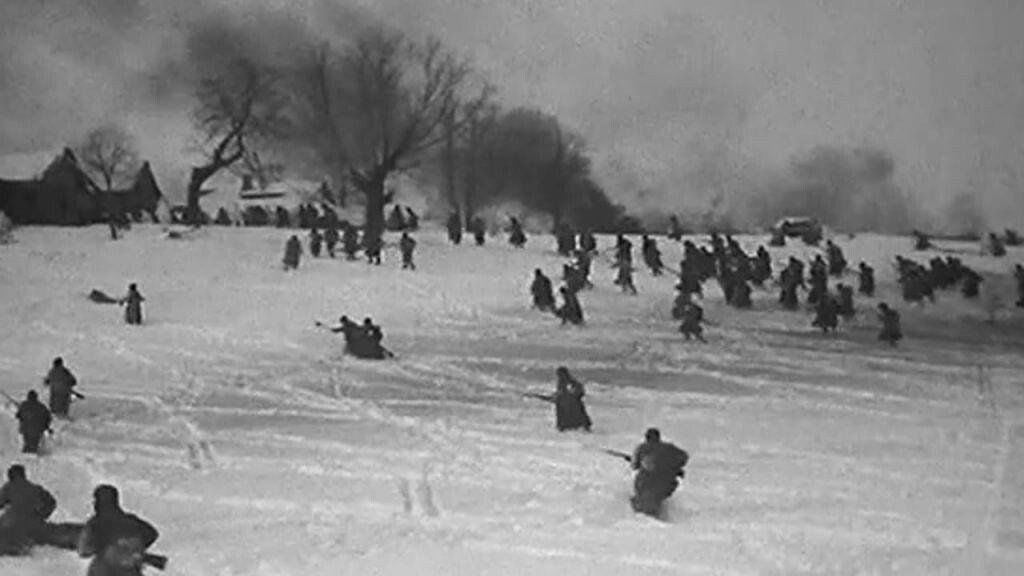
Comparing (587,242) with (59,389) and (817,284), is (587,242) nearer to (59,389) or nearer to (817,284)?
(817,284)

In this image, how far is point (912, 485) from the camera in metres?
8.38

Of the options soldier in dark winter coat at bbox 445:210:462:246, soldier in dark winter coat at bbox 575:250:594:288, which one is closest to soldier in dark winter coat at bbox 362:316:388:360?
soldier in dark winter coat at bbox 575:250:594:288

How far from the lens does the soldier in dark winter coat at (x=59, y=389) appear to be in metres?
10.7

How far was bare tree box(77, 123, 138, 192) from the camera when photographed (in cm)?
2575

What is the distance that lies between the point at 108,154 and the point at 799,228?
48.1ft

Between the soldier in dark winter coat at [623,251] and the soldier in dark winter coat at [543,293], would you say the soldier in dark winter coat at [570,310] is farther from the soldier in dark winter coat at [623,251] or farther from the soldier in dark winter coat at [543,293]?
the soldier in dark winter coat at [623,251]

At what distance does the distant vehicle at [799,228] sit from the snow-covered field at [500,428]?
2.80 m

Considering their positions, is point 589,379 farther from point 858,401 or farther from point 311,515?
point 311,515

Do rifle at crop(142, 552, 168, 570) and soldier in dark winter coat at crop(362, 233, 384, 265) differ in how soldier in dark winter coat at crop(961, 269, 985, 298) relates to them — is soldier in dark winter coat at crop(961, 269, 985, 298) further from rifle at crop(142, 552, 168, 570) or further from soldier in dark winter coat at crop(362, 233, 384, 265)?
rifle at crop(142, 552, 168, 570)

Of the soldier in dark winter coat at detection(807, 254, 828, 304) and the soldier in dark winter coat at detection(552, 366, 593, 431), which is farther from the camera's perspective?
the soldier in dark winter coat at detection(807, 254, 828, 304)

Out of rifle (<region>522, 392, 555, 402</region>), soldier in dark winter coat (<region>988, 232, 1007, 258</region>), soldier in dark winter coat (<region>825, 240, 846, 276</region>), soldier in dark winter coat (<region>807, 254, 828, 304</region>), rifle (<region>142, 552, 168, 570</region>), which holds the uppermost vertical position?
soldier in dark winter coat (<region>988, 232, 1007, 258</region>)

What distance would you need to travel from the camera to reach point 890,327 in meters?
15.7

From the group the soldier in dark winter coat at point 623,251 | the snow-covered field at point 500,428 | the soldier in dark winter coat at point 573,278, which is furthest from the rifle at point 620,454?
the soldier in dark winter coat at point 623,251

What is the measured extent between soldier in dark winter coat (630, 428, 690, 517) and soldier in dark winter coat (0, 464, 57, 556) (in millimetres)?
3387
